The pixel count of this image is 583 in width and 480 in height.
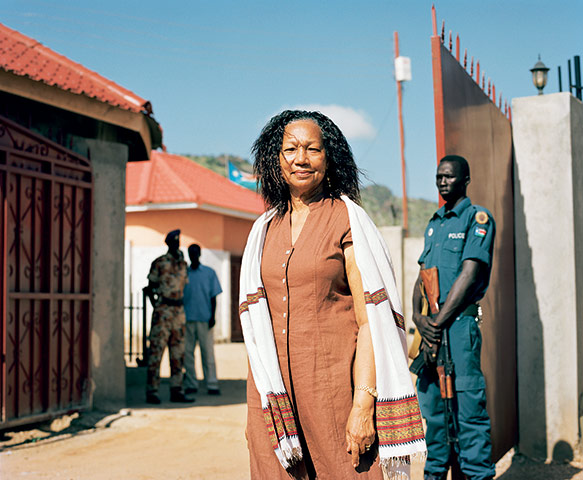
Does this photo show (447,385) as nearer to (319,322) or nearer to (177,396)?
(319,322)

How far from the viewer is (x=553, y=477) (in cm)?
521

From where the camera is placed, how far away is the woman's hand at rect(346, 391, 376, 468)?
233cm

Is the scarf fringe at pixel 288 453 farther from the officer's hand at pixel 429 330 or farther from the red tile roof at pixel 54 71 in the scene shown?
the red tile roof at pixel 54 71

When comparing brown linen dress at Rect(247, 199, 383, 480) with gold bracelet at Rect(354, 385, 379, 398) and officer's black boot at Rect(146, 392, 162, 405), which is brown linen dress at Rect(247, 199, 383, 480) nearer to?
gold bracelet at Rect(354, 385, 379, 398)

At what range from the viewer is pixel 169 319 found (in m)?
8.48

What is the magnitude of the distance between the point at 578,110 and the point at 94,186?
4972 millimetres

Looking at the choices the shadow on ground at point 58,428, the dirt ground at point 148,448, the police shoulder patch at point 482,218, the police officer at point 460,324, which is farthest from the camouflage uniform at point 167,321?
the police shoulder patch at point 482,218

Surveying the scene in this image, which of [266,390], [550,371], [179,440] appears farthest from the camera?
[179,440]

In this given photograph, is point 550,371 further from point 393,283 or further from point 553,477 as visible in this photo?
point 393,283

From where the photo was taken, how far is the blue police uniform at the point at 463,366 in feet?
13.1

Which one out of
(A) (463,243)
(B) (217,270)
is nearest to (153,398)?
(A) (463,243)

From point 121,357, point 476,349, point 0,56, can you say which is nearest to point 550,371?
point 476,349

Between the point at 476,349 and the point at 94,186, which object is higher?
the point at 94,186

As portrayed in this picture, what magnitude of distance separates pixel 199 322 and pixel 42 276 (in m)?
2.84
